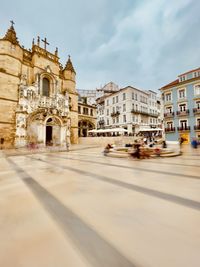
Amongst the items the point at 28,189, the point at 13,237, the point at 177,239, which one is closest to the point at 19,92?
the point at 28,189

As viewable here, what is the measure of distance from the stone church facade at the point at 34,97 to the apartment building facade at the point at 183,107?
17.6 metres

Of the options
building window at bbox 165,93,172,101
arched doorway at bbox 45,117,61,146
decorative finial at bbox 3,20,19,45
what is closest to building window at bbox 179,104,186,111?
building window at bbox 165,93,172,101

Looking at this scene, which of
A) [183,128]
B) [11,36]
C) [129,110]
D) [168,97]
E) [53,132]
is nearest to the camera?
[11,36]

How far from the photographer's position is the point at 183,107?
23.8m

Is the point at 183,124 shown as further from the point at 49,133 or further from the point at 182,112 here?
the point at 49,133

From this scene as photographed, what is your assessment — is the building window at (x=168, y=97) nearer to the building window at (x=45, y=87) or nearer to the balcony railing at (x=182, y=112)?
the balcony railing at (x=182, y=112)

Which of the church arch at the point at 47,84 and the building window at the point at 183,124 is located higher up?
the church arch at the point at 47,84

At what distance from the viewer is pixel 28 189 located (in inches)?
143

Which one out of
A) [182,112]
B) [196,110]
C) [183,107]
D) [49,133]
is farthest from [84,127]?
[196,110]

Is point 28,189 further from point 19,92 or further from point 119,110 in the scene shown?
point 119,110

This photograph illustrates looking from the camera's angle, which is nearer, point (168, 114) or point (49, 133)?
point (49, 133)

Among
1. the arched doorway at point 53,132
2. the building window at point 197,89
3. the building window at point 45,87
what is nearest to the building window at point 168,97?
the building window at point 197,89

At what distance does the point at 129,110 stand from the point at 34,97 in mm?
21731

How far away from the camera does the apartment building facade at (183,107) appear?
73.0 feet
